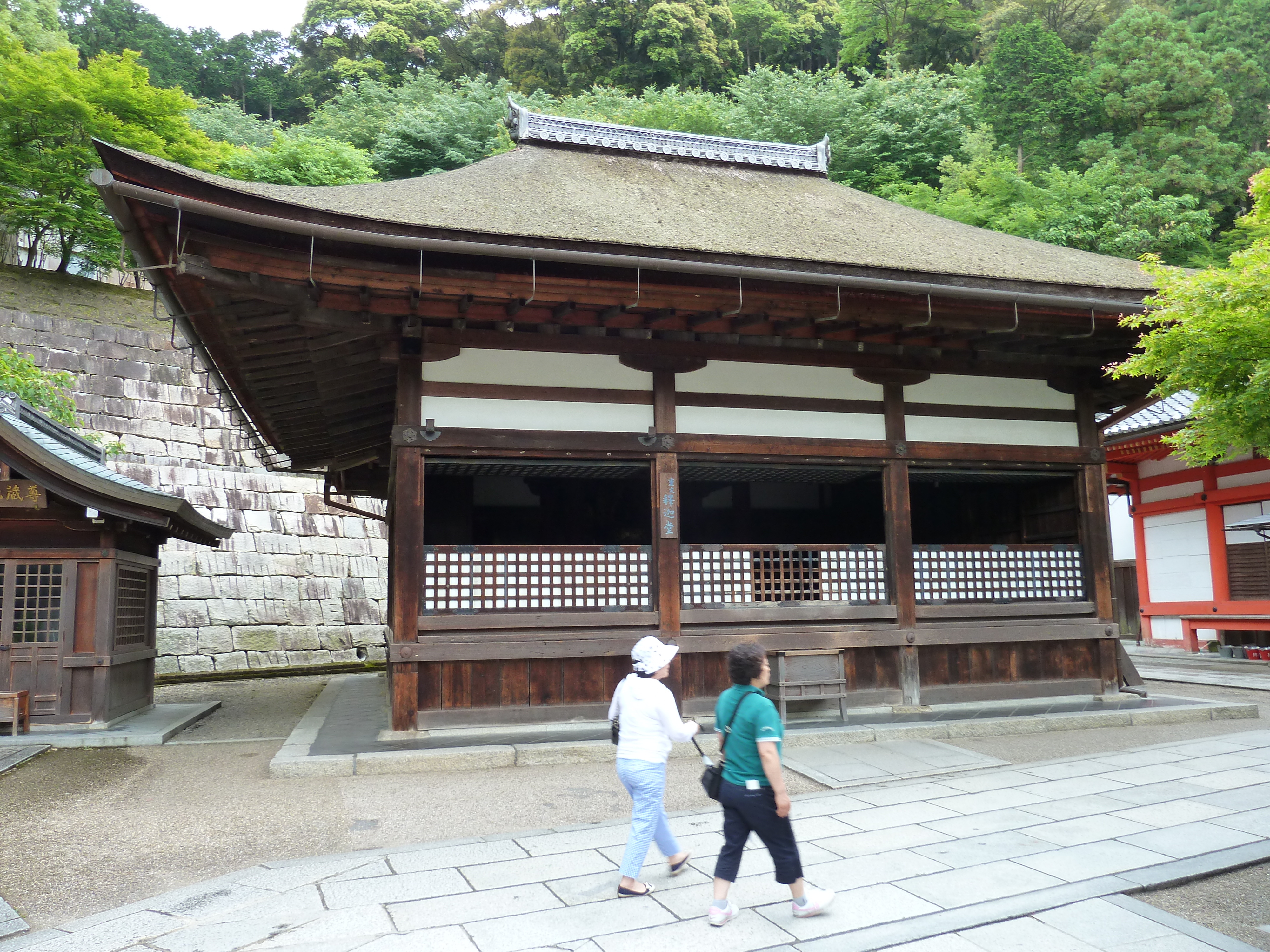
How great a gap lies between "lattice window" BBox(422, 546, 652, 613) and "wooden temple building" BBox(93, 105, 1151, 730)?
0.03m

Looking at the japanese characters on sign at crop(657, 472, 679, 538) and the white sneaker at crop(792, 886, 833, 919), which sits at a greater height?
the japanese characters on sign at crop(657, 472, 679, 538)

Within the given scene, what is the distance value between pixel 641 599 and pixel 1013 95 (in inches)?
1193

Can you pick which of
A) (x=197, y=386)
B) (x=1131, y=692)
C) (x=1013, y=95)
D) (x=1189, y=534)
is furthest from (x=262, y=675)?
(x=1013, y=95)

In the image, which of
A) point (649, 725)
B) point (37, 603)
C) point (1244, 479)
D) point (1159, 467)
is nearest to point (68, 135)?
point (37, 603)

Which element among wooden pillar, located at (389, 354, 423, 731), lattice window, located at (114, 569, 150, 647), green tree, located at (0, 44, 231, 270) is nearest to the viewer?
wooden pillar, located at (389, 354, 423, 731)

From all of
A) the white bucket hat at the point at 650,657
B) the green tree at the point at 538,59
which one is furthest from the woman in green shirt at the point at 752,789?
the green tree at the point at 538,59

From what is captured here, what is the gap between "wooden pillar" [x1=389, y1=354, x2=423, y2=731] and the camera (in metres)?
7.67

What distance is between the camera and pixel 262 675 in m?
17.4

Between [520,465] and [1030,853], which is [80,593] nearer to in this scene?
[520,465]

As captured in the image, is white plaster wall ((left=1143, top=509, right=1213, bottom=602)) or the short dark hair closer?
the short dark hair

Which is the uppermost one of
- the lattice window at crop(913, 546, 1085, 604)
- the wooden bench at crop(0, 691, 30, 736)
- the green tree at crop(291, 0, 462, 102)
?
the green tree at crop(291, 0, 462, 102)

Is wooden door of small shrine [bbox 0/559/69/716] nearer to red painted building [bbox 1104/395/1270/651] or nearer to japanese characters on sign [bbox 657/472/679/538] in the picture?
japanese characters on sign [bbox 657/472/679/538]

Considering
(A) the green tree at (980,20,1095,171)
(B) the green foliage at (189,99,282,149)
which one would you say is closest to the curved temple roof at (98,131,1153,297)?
(A) the green tree at (980,20,1095,171)

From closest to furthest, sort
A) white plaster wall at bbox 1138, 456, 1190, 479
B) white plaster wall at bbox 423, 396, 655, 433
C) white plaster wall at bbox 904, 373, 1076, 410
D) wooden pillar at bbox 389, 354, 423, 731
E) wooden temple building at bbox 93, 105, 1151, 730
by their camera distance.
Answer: wooden temple building at bbox 93, 105, 1151, 730
wooden pillar at bbox 389, 354, 423, 731
white plaster wall at bbox 423, 396, 655, 433
white plaster wall at bbox 904, 373, 1076, 410
white plaster wall at bbox 1138, 456, 1190, 479
